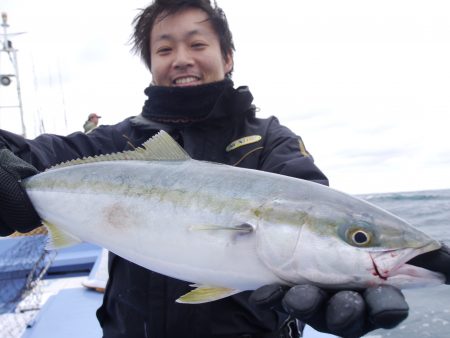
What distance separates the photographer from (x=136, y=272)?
279 centimetres

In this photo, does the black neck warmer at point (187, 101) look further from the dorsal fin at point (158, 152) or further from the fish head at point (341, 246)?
the fish head at point (341, 246)

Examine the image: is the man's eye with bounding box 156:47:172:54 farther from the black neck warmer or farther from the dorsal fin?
the dorsal fin

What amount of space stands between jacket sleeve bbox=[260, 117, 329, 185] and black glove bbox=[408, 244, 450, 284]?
2.59 ft

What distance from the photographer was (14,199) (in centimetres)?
278

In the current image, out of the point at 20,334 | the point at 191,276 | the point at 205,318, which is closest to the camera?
the point at 191,276

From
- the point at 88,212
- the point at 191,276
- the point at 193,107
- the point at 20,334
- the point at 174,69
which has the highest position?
the point at 174,69

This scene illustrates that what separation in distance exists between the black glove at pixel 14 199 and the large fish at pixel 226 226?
0.19 metres

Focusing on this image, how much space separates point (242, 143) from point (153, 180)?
2.26ft

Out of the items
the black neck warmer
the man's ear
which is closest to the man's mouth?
the black neck warmer

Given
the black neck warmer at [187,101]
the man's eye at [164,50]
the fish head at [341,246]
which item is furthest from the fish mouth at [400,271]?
the man's eye at [164,50]

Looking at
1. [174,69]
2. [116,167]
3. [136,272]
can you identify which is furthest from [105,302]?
[174,69]

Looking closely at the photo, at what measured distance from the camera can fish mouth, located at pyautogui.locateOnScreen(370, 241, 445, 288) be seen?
1.99 metres

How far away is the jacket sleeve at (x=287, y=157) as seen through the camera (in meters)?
2.72

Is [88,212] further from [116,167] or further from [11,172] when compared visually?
[11,172]
